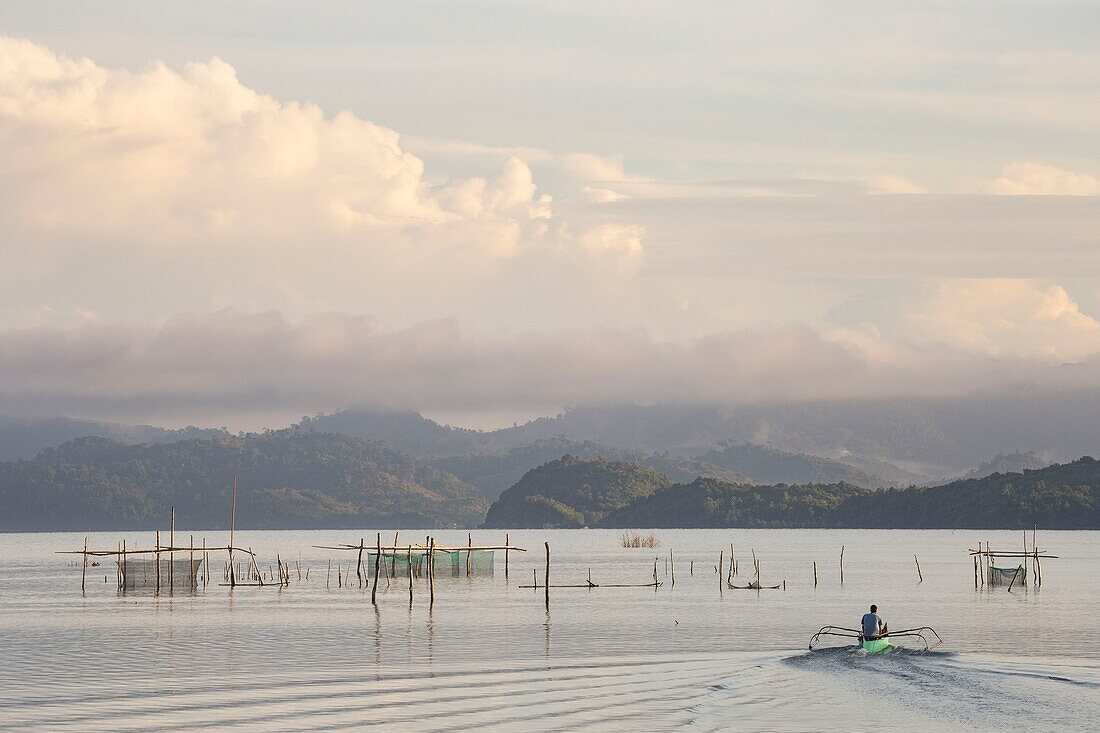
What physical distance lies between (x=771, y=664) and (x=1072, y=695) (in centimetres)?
1040

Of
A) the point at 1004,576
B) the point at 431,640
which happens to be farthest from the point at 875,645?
the point at 1004,576

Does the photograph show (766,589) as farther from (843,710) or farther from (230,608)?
(843,710)

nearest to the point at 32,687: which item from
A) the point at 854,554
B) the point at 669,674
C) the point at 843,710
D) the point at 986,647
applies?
the point at 669,674

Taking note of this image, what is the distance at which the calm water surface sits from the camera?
34781mm

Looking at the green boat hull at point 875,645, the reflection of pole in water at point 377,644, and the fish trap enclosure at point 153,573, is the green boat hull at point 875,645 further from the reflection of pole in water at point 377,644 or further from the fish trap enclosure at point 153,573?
the fish trap enclosure at point 153,573

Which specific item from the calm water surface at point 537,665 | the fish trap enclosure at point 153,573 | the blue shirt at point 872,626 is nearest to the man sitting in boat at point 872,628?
the blue shirt at point 872,626

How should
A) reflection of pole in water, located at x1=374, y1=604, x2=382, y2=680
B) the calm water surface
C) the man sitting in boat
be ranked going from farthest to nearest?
1. the man sitting in boat
2. reflection of pole in water, located at x1=374, y1=604, x2=382, y2=680
3. the calm water surface

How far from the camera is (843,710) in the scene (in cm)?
3631

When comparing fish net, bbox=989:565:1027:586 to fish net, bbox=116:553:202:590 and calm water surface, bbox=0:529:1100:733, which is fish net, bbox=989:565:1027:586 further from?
fish net, bbox=116:553:202:590

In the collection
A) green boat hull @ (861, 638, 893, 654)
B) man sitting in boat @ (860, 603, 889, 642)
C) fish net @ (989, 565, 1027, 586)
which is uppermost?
man sitting in boat @ (860, 603, 889, 642)

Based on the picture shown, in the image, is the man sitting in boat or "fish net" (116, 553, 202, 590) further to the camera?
"fish net" (116, 553, 202, 590)

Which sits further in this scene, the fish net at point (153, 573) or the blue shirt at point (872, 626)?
the fish net at point (153, 573)

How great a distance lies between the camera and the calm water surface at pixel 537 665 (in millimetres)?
34781

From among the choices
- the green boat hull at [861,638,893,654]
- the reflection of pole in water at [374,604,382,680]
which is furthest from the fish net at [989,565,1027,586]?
the green boat hull at [861,638,893,654]
